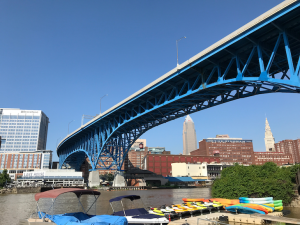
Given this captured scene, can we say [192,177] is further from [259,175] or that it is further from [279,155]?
[279,155]

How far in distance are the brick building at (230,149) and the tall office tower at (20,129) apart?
120310mm

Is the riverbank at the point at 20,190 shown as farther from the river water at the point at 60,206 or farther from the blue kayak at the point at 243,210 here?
the blue kayak at the point at 243,210

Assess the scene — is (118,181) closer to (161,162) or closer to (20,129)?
(161,162)

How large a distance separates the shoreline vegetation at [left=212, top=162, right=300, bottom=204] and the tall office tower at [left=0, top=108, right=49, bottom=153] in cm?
17020

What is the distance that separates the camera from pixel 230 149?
186 m

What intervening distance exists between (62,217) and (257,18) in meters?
23.5

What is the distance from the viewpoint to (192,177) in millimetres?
117562

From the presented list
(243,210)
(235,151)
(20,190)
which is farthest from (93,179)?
(235,151)

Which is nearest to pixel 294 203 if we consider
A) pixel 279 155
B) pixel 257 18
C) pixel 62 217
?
pixel 257 18

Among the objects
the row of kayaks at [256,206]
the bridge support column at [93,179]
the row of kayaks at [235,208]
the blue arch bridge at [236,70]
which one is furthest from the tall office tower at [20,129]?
the row of kayaks at [256,206]

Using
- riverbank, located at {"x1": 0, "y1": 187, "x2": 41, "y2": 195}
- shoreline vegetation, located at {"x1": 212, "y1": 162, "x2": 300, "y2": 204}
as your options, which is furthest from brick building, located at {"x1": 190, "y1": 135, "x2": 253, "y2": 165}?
shoreline vegetation, located at {"x1": 212, "y1": 162, "x2": 300, "y2": 204}

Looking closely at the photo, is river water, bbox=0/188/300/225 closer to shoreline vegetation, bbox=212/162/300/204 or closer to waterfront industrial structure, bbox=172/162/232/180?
shoreline vegetation, bbox=212/162/300/204

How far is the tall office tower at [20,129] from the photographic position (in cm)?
17375

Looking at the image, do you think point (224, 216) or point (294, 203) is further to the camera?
point (294, 203)
